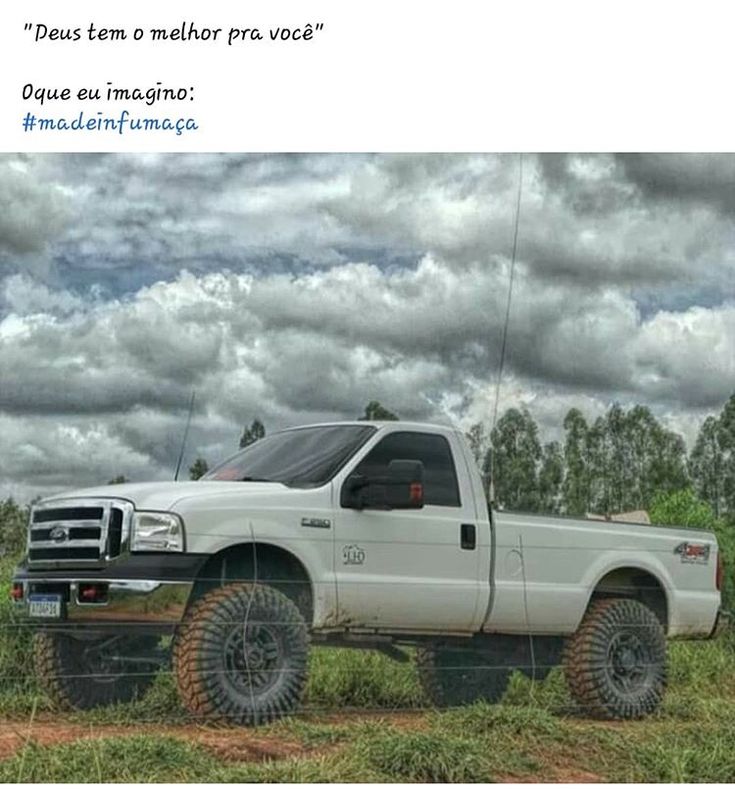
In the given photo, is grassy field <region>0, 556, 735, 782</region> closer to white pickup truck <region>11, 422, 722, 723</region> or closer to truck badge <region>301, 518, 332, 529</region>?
white pickup truck <region>11, 422, 722, 723</region>

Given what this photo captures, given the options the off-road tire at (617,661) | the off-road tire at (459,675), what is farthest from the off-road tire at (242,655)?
the off-road tire at (617,661)

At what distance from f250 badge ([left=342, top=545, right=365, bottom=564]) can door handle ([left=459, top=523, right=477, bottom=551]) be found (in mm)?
703

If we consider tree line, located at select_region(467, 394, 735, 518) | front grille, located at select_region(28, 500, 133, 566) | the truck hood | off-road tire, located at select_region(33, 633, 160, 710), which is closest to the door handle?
tree line, located at select_region(467, 394, 735, 518)

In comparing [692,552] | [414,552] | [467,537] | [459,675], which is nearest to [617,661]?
[692,552]

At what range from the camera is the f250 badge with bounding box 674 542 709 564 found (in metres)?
9.80

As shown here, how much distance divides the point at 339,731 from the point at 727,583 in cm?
330

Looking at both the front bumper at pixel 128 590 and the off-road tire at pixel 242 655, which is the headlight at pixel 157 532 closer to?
the front bumper at pixel 128 590

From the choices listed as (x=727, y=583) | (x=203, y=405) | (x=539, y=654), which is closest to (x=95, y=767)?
(x=203, y=405)

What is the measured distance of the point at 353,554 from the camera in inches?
326

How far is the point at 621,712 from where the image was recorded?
941cm

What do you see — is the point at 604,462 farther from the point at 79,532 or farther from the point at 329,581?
the point at 79,532

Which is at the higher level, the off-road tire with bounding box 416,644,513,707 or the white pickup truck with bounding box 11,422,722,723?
the white pickup truck with bounding box 11,422,722,723

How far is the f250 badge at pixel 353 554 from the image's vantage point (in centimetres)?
826
